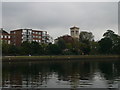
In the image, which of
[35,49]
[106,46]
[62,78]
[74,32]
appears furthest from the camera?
[74,32]

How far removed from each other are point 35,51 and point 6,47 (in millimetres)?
11650

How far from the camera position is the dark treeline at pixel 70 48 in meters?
88.3

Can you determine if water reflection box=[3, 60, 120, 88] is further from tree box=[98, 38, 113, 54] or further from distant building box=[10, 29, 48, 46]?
distant building box=[10, 29, 48, 46]

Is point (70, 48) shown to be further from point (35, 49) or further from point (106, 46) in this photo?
point (35, 49)

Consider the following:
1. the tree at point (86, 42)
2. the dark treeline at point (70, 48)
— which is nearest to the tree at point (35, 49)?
the dark treeline at point (70, 48)

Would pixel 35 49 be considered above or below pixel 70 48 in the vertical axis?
below

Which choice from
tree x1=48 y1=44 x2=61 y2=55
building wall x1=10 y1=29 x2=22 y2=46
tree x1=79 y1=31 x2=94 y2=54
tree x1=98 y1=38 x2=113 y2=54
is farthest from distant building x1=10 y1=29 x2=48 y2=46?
tree x1=98 y1=38 x2=113 y2=54

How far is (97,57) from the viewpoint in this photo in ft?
306

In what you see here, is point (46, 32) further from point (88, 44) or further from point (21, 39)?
point (88, 44)

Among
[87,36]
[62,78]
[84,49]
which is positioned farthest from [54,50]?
[62,78]

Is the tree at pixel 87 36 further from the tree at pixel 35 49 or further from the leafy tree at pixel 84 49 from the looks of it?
the tree at pixel 35 49

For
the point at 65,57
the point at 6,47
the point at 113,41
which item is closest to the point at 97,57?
the point at 65,57

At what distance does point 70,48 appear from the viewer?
10344 cm

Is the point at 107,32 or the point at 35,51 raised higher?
the point at 107,32
